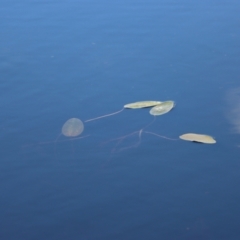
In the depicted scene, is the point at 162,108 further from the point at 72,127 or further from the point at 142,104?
the point at 72,127

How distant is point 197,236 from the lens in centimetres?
206

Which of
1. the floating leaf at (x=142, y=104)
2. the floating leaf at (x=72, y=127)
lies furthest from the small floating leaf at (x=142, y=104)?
the floating leaf at (x=72, y=127)

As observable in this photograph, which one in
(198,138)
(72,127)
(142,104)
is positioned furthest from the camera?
(142,104)

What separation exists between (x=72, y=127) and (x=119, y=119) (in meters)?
0.26

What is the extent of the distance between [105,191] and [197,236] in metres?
0.48

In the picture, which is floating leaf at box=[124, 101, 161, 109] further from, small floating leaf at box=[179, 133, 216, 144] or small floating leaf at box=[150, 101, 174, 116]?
small floating leaf at box=[179, 133, 216, 144]

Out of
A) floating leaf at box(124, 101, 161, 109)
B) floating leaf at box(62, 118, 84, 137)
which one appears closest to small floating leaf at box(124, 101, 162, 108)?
floating leaf at box(124, 101, 161, 109)

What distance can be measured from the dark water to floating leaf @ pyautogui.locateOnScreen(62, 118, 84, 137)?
38 mm

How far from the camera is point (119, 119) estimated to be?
268 cm

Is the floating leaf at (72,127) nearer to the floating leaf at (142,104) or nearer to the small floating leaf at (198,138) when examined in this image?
the floating leaf at (142,104)

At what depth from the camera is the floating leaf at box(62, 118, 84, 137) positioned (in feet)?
8.57

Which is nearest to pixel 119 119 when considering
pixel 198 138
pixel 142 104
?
pixel 142 104

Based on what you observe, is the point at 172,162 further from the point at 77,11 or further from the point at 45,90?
the point at 77,11

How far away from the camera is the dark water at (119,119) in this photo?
7.09ft
